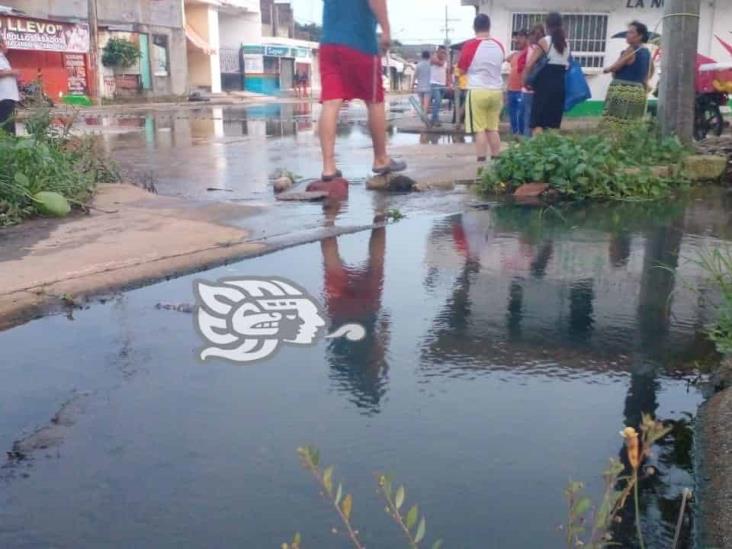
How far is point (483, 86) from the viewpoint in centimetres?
839

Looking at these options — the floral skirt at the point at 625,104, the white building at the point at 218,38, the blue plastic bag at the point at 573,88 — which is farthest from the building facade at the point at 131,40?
the floral skirt at the point at 625,104

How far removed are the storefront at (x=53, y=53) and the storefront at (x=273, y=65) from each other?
63.5 ft

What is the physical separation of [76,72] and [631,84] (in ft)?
98.5

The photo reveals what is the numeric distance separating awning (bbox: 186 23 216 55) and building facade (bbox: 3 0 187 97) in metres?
2.48

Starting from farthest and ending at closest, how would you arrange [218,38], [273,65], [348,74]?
[273,65] < [218,38] < [348,74]

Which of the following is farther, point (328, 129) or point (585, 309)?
point (328, 129)

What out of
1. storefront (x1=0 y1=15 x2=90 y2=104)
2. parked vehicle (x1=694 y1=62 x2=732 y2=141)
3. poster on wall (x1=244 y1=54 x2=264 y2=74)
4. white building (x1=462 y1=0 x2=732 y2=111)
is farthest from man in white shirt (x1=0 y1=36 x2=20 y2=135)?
poster on wall (x1=244 y1=54 x2=264 y2=74)

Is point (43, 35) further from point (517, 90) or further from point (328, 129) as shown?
point (328, 129)

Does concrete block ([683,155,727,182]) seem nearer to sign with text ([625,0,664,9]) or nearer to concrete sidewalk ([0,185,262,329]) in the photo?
concrete sidewalk ([0,185,262,329])

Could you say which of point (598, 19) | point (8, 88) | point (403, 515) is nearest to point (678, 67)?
point (8, 88)

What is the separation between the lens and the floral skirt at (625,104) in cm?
781

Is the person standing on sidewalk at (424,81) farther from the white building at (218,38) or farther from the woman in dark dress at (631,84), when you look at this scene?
the white building at (218,38)

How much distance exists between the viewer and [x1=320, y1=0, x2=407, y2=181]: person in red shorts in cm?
634

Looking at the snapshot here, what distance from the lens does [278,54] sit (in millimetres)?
54531
